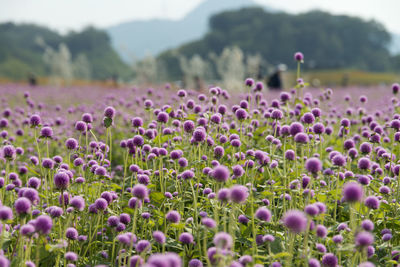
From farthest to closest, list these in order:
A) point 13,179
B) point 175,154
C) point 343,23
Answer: point 343,23, point 13,179, point 175,154

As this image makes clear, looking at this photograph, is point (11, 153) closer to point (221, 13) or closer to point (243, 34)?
point (243, 34)

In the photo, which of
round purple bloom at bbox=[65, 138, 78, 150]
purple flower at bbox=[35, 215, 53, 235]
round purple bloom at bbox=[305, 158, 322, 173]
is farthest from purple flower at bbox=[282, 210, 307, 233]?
round purple bloom at bbox=[65, 138, 78, 150]

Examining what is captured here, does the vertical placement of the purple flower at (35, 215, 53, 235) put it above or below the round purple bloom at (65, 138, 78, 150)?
below

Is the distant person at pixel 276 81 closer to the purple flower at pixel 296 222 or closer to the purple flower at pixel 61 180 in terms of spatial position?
the purple flower at pixel 61 180

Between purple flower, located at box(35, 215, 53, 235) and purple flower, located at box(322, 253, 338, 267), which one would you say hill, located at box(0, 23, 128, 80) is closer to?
purple flower, located at box(35, 215, 53, 235)

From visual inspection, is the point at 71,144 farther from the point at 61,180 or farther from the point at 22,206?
the point at 22,206

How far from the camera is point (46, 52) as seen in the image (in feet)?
194

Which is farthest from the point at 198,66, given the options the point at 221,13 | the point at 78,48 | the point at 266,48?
the point at 78,48

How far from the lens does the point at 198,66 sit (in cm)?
3394

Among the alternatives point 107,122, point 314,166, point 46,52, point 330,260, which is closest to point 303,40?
point 46,52

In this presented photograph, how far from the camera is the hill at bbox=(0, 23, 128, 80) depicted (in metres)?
63.5

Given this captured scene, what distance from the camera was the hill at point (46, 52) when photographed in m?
63.5

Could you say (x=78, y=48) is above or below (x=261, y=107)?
above

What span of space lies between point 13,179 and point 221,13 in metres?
81.1
